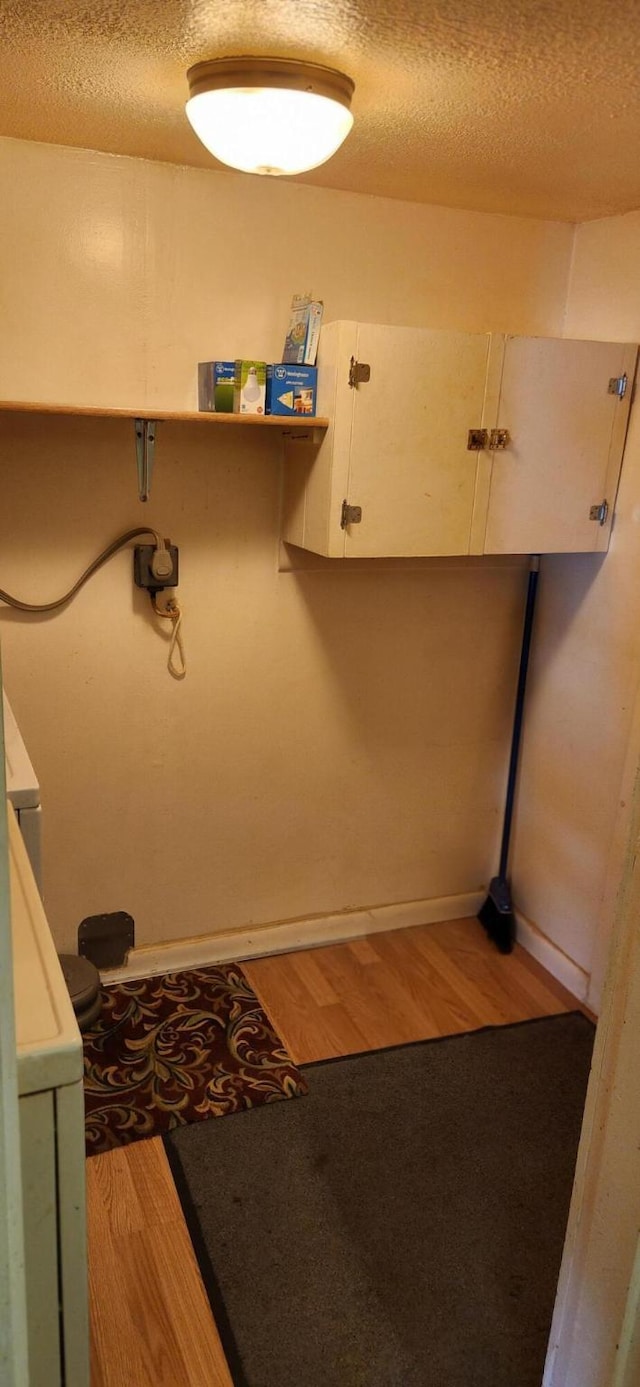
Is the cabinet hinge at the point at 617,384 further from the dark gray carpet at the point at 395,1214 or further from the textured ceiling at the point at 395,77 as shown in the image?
the dark gray carpet at the point at 395,1214

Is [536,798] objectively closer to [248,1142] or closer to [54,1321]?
[248,1142]

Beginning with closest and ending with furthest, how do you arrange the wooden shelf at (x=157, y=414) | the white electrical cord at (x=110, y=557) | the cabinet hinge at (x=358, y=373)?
the wooden shelf at (x=157, y=414) < the cabinet hinge at (x=358, y=373) < the white electrical cord at (x=110, y=557)

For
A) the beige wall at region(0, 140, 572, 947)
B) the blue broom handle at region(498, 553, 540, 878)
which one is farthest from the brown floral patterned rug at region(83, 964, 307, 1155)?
the blue broom handle at region(498, 553, 540, 878)

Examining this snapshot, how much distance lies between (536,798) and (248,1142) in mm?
→ 1421

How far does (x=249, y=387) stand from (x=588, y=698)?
1.33 metres

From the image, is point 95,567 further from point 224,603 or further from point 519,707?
point 519,707

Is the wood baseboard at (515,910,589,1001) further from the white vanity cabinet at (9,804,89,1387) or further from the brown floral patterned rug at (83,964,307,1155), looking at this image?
the white vanity cabinet at (9,804,89,1387)

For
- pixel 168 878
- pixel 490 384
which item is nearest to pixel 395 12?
pixel 490 384

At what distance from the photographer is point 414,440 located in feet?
7.86

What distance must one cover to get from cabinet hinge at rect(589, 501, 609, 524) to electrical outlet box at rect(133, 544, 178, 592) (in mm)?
1151

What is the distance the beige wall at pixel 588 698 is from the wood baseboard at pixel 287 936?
30 cm

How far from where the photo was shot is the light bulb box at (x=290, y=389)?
2318mm

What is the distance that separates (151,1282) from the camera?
1876mm

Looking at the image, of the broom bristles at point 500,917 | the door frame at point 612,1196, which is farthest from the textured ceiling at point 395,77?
the broom bristles at point 500,917
